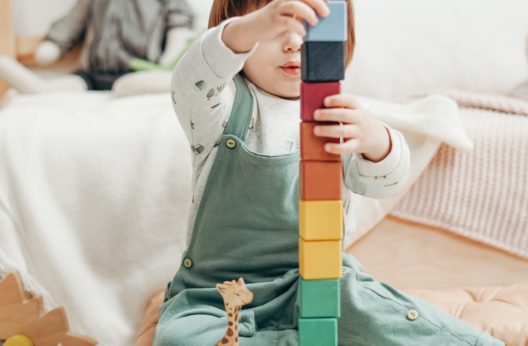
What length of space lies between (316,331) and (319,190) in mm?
141

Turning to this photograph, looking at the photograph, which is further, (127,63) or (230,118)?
(127,63)

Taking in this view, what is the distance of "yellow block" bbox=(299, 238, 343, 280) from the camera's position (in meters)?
0.67

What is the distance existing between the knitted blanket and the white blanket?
38 millimetres

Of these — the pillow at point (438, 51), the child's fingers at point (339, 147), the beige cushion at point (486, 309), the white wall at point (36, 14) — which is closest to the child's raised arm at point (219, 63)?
the child's fingers at point (339, 147)

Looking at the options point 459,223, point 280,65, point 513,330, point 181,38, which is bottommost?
point 513,330

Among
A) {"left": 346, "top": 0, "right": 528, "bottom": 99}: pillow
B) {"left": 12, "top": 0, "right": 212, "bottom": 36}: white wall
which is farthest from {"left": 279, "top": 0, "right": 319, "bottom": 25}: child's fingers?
{"left": 12, "top": 0, "right": 212, "bottom": 36}: white wall

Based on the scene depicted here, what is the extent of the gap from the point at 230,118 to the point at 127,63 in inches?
49.1

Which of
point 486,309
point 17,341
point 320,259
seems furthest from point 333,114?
point 17,341

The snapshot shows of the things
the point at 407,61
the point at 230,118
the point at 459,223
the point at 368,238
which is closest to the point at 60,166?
the point at 230,118

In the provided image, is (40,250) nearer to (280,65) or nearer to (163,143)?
(163,143)

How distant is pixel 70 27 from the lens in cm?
214

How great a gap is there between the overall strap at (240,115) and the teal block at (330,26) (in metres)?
0.25

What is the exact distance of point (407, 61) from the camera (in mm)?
1648

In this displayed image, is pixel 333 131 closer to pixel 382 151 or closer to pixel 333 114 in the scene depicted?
pixel 333 114
